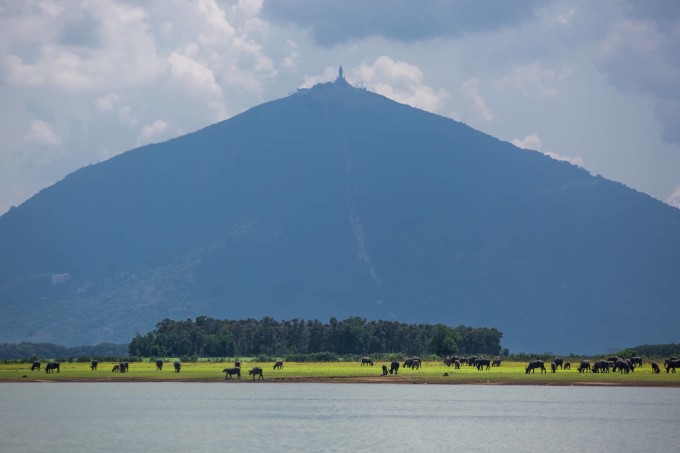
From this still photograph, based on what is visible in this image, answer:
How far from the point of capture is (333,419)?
2544 inches

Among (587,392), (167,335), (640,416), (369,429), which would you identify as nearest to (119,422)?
(369,429)

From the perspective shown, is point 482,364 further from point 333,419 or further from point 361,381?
point 333,419

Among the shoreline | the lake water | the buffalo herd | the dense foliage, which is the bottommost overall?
the lake water

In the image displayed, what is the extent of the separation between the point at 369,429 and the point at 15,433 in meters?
17.9

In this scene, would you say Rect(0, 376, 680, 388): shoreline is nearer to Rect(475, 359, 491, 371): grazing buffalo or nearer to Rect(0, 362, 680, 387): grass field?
Rect(0, 362, 680, 387): grass field

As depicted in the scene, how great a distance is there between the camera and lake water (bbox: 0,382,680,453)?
53406 mm

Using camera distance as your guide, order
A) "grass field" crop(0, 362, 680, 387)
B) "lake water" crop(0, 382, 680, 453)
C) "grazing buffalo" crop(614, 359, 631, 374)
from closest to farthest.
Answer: "lake water" crop(0, 382, 680, 453) → "grass field" crop(0, 362, 680, 387) → "grazing buffalo" crop(614, 359, 631, 374)

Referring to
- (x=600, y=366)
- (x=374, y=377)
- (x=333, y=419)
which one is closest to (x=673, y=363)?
(x=600, y=366)

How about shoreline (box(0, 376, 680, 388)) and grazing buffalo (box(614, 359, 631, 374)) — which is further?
grazing buffalo (box(614, 359, 631, 374))

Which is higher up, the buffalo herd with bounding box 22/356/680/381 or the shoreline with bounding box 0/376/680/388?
the buffalo herd with bounding box 22/356/680/381

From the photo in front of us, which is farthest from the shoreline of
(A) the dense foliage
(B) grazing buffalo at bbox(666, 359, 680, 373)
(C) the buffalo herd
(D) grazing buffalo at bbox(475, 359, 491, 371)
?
(A) the dense foliage

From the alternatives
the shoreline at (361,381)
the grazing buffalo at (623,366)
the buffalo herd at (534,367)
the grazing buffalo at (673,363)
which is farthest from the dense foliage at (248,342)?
the shoreline at (361,381)

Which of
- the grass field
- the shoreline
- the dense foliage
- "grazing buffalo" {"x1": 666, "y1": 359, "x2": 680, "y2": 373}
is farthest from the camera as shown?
the dense foliage

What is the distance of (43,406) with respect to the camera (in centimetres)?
7125
